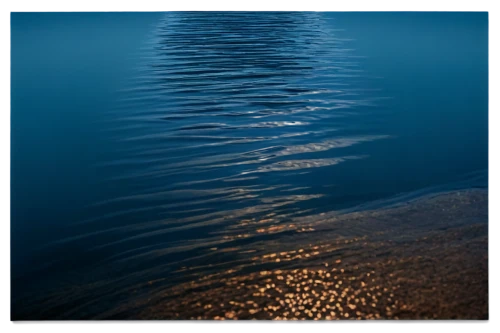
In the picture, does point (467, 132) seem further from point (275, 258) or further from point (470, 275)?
point (275, 258)

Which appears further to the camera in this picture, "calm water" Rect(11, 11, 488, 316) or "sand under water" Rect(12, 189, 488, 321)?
"calm water" Rect(11, 11, 488, 316)

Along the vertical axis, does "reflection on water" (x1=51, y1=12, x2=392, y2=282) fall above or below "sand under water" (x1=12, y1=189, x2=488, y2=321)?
above

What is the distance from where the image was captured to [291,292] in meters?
2.84

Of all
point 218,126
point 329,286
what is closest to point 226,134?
point 218,126

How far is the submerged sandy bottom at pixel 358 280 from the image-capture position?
277 cm

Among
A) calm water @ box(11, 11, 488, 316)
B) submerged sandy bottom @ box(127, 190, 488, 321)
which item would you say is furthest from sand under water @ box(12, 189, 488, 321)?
calm water @ box(11, 11, 488, 316)

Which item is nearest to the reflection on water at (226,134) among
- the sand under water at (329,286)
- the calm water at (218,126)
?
the calm water at (218,126)

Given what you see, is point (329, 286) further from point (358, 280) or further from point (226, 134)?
point (226, 134)

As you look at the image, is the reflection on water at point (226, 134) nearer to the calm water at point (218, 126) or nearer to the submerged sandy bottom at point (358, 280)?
the calm water at point (218, 126)

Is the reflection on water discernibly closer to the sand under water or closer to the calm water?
the calm water

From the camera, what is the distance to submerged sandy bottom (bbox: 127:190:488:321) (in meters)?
2.77

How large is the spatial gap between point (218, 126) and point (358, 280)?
143 cm

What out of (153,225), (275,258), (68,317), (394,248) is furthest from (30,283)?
(394,248)

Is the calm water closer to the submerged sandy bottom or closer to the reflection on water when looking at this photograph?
the reflection on water
